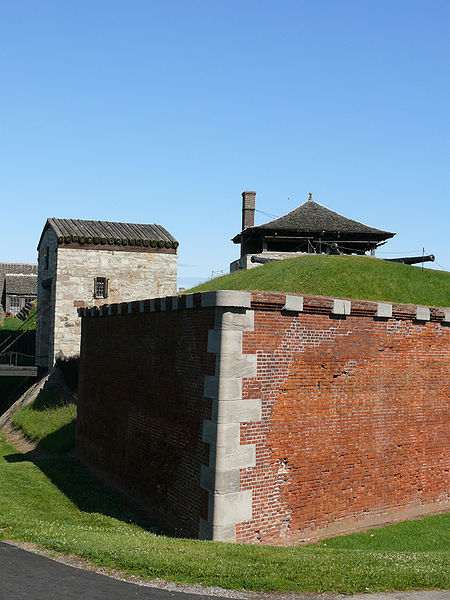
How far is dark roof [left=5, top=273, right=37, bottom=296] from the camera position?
57.1 metres

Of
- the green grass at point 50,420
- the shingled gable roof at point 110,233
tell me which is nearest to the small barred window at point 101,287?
the shingled gable roof at point 110,233

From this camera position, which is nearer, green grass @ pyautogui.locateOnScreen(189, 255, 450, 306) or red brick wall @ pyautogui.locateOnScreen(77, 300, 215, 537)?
red brick wall @ pyautogui.locateOnScreen(77, 300, 215, 537)

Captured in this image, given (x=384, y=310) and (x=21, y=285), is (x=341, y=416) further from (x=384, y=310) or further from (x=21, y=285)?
(x=21, y=285)

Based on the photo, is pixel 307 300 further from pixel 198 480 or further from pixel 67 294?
pixel 67 294

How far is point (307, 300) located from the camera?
11961 millimetres

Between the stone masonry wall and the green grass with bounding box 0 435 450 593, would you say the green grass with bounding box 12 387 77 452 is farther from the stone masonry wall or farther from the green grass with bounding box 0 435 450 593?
the green grass with bounding box 0 435 450 593

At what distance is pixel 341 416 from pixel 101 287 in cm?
1935

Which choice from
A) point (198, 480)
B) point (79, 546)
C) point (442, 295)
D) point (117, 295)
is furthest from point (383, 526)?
point (117, 295)

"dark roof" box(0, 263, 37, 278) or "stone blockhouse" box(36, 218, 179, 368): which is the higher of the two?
"dark roof" box(0, 263, 37, 278)

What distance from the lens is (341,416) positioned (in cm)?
1259

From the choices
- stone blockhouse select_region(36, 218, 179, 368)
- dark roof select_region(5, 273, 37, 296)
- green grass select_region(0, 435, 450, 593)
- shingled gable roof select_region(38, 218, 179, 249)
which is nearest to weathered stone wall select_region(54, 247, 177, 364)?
stone blockhouse select_region(36, 218, 179, 368)

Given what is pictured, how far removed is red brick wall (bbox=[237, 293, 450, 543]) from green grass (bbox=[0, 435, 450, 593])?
0.92 m

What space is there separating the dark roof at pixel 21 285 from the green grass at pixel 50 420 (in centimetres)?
3214

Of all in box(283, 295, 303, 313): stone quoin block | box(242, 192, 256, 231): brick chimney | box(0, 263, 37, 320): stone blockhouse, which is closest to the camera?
box(283, 295, 303, 313): stone quoin block
